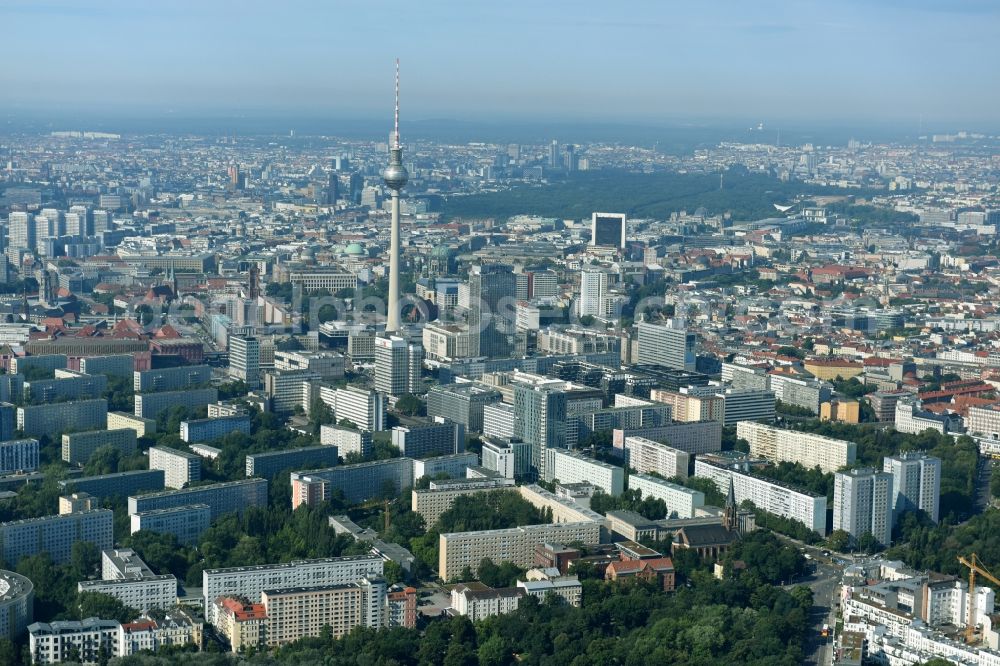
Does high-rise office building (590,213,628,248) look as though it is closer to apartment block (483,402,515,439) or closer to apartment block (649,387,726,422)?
apartment block (649,387,726,422)

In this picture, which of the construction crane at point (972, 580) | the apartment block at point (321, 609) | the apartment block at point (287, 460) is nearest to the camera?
the apartment block at point (321, 609)

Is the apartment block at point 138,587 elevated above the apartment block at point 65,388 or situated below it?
below

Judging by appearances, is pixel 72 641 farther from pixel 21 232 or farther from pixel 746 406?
pixel 21 232

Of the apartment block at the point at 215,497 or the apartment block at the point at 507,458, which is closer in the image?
the apartment block at the point at 215,497

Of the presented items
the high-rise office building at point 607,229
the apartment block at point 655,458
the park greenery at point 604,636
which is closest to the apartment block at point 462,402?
the apartment block at point 655,458

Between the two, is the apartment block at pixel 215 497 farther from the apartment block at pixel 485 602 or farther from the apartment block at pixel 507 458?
the apartment block at pixel 485 602

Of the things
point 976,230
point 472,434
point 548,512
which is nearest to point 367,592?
point 548,512

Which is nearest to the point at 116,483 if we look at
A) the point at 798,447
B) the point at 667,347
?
the point at 798,447
